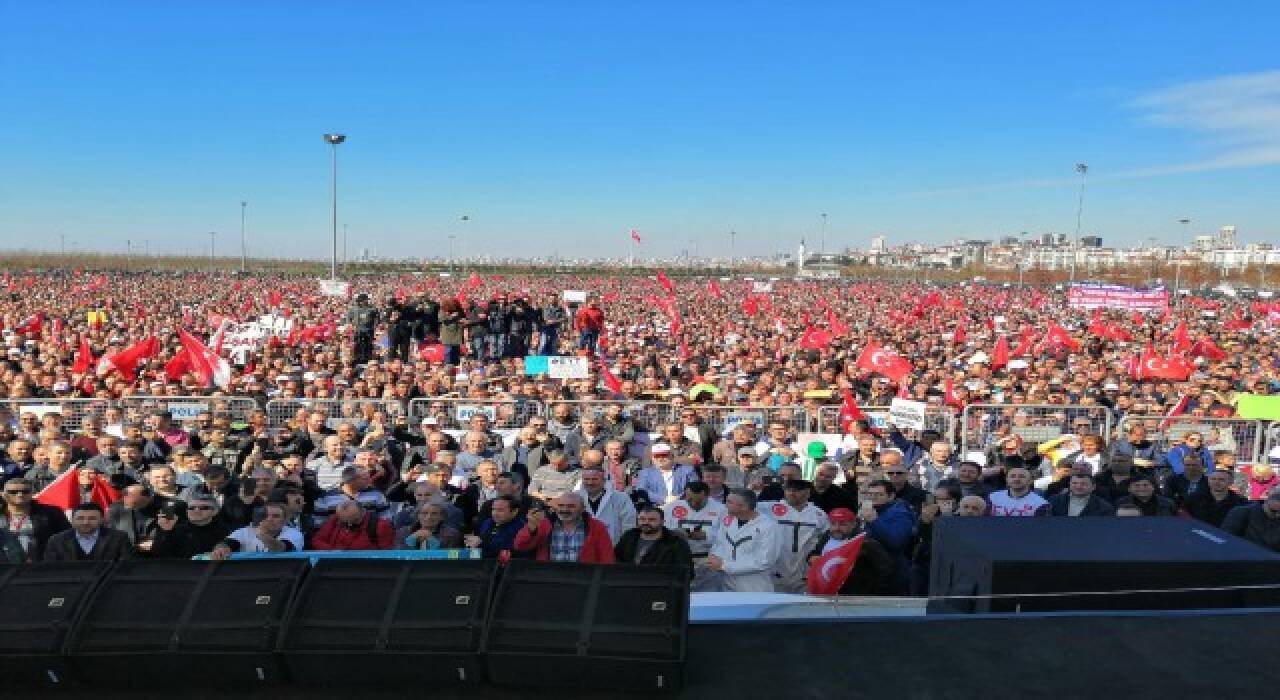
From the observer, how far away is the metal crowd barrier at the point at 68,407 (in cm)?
1192

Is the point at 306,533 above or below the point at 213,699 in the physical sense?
below

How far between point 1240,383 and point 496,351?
15095mm

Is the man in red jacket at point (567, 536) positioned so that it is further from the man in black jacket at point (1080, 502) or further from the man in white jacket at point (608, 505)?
the man in black jacket at point (1080, 502)

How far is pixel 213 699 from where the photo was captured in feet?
11.5

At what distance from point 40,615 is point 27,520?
3764 mm

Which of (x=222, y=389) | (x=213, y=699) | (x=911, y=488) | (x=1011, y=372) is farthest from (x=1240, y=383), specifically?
(x=213, y=699)

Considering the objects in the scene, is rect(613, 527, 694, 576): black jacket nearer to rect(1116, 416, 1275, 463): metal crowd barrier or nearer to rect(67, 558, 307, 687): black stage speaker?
rect(67, 558, 307, 687): black stage speaker

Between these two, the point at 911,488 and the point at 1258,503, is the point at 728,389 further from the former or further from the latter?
the point at 1258,503

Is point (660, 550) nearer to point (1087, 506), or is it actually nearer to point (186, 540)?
point (186, 540)

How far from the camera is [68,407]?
1242cm

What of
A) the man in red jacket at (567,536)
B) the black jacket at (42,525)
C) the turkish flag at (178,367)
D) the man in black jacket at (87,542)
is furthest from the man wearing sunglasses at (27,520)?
the turkish flag at (178,367)

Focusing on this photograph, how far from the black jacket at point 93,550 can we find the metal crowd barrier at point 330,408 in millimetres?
5685

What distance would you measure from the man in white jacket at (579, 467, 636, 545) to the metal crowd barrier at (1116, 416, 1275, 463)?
23.4ft

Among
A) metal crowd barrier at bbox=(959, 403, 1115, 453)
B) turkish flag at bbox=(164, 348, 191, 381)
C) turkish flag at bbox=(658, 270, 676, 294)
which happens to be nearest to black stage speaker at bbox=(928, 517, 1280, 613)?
metal crowd barrier at bbox=(959, 403, 1115, 453)
